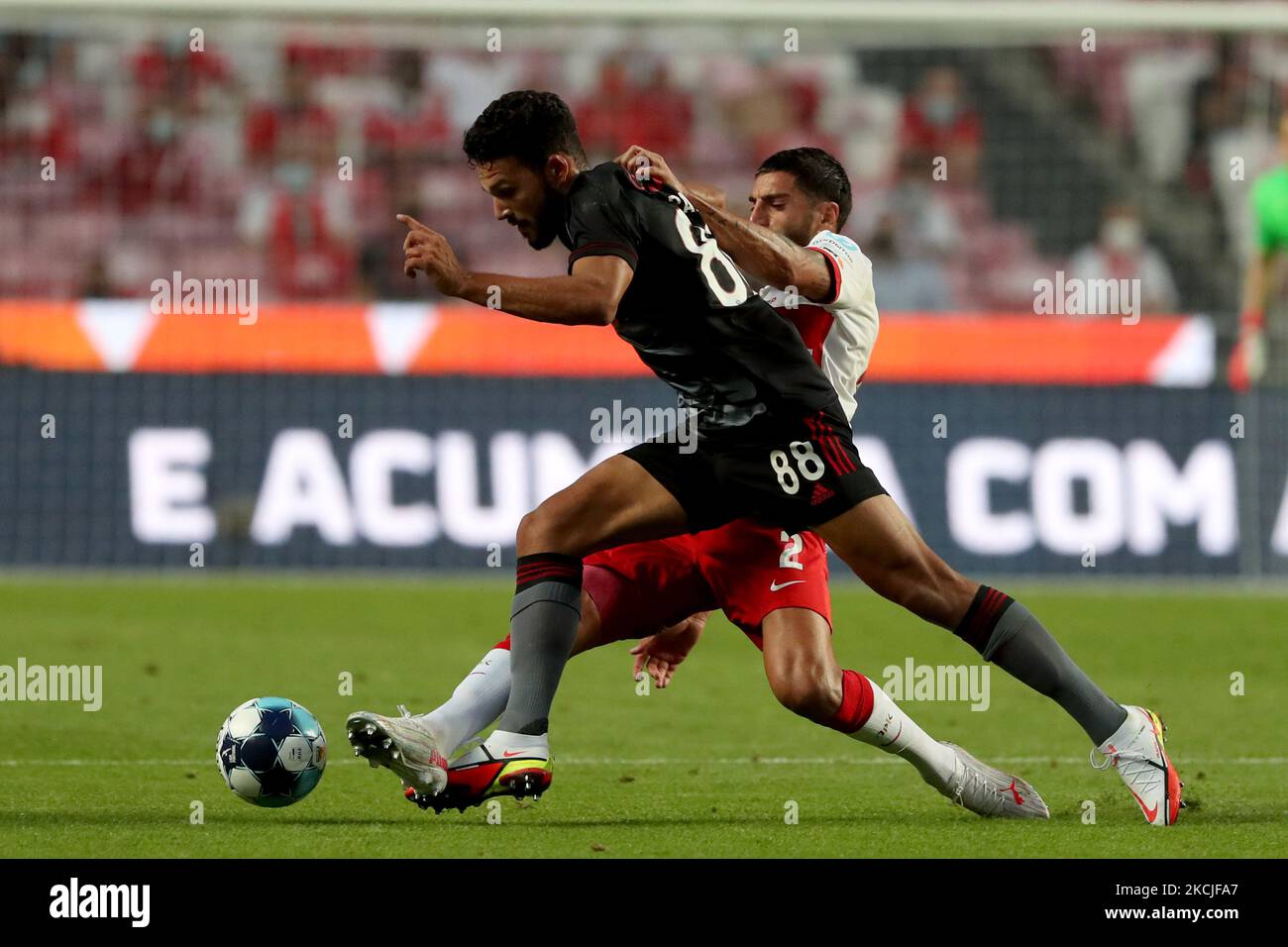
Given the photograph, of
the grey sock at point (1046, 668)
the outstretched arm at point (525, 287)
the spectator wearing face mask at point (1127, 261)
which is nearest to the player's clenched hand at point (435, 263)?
the outstretched arm at point (525, 287)

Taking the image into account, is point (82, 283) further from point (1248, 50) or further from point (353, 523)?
point (1248, 50)

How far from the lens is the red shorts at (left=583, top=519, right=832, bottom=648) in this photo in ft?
18.9

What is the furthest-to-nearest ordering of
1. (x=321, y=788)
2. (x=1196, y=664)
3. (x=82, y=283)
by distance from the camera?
1. (x=82, y=283)
2. (x=1196, y=664)
3. (x=321, y=788)

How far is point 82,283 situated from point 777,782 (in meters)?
9.32

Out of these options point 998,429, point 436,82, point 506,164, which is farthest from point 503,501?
point 506,164

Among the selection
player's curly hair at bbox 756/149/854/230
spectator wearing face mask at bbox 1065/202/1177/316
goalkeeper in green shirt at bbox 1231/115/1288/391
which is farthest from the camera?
spectator wearing face mask at bbox 1065/202/1177/316

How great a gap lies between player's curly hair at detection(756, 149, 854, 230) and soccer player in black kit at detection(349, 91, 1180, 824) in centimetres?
57

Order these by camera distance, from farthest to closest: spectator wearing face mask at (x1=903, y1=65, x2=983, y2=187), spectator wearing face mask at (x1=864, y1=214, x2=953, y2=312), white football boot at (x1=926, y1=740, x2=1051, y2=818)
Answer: spectator wearing face mask at (x1=903, y1=65, x2=983, y2=187), spectator wearing face mask at (x1=864, y1=214, x2=953, y2=312), white football boot at (x1=926, y1=740, x2=1051, y2=818)

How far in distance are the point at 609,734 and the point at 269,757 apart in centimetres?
229

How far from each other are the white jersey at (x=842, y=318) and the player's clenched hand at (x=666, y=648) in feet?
2.74

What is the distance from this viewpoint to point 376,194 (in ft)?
48.5
